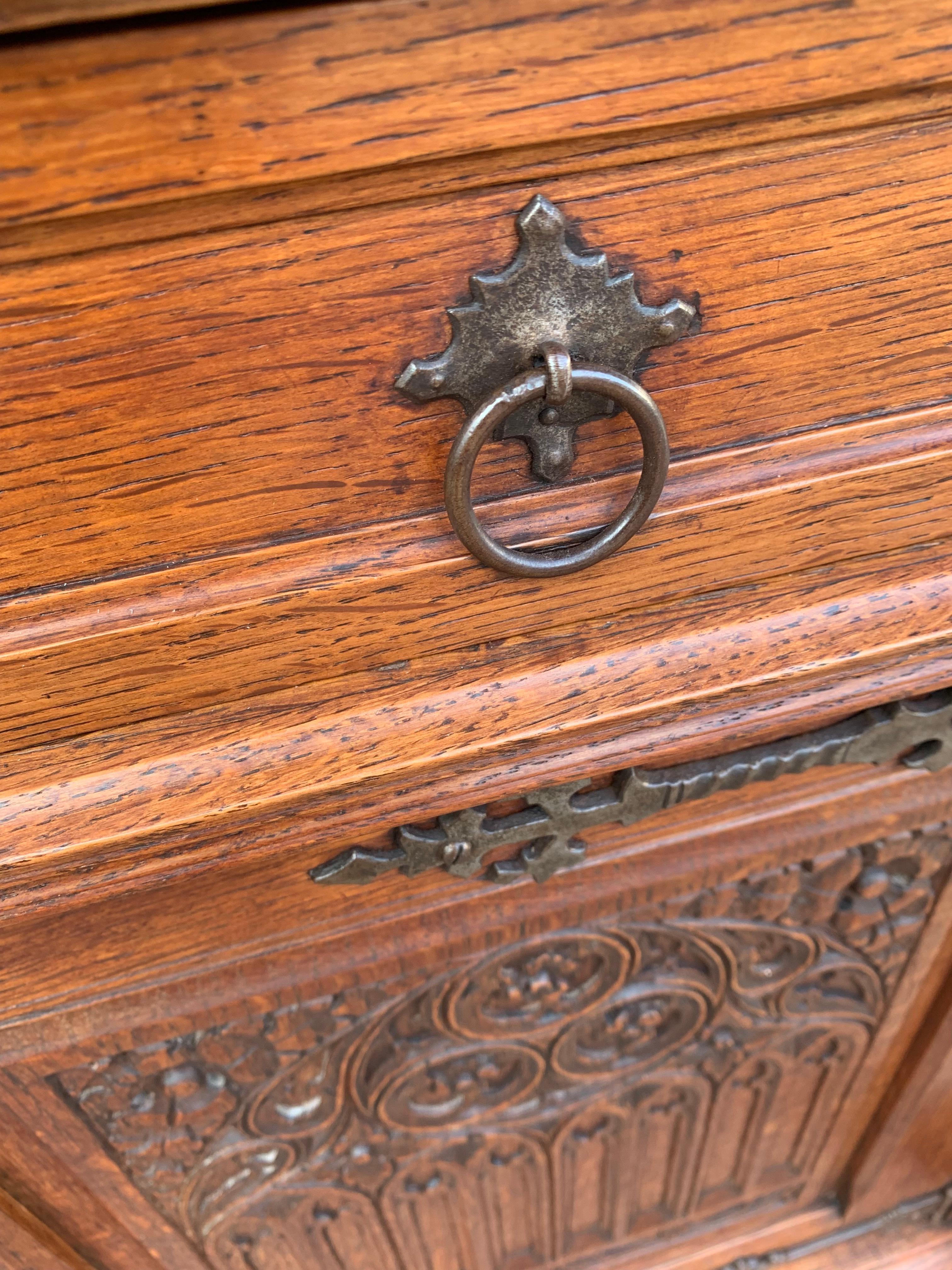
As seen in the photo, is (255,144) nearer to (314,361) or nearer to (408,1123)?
(314,361)

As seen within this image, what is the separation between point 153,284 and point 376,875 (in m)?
0.24

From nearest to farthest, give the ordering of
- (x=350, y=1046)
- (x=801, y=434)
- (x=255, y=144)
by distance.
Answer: (x=255, y=144) → (x=801, y=434) → (x=350, y=1046)

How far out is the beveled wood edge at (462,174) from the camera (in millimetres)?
210

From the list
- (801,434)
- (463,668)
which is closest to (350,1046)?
(463,668)

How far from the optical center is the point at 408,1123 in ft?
1.86

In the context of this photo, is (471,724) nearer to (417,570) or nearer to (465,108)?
(417,570)

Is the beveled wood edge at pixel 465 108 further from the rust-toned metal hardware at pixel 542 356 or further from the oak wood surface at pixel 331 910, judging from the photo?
the oak wood surface at pixel 331 910

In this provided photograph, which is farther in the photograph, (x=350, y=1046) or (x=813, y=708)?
(x=350, y=1046)

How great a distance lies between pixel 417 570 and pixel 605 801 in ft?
0.49

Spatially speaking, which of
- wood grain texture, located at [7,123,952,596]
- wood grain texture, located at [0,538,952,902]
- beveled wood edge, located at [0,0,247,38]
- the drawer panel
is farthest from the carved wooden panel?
beveled wood edge, located at [0,0,247,38]

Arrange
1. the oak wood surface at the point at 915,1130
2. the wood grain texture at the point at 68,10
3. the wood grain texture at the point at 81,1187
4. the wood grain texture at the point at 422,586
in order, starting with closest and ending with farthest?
the wood grain texture at the point at 68,10
the wood grain texture at the point at 422,586
the wood grain texture at the point at 81,1187
the oak wood surface at the point at 915,1130

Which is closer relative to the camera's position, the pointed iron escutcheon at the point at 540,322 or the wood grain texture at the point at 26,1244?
the pointed iron escutcheon at the point at 540,322

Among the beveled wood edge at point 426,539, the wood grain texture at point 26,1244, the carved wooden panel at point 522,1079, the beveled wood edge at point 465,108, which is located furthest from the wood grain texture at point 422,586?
the wood grain texture at point 26,1244

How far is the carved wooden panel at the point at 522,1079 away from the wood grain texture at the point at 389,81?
1.23ft
